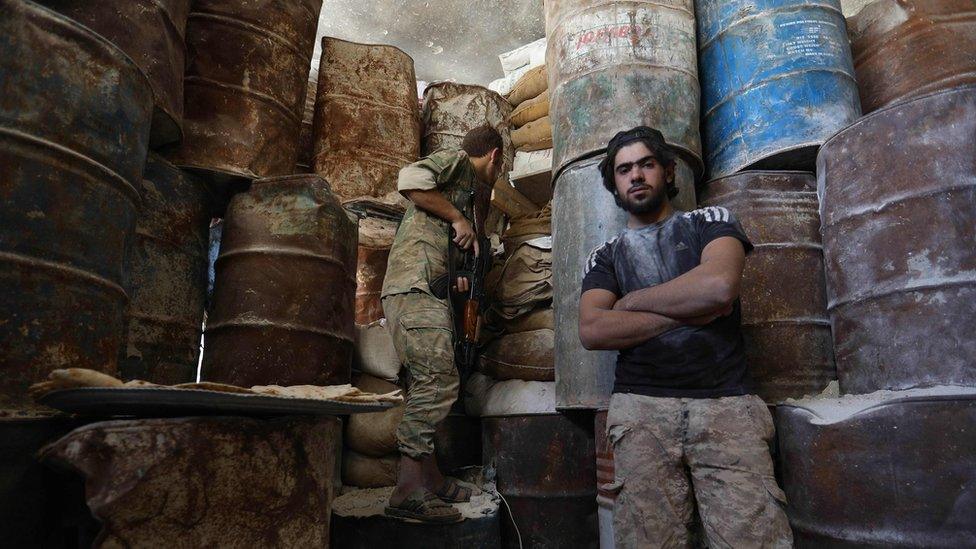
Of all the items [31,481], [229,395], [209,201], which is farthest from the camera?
[209,201]

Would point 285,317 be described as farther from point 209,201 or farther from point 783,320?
point 783,320

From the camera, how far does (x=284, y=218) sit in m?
2.76

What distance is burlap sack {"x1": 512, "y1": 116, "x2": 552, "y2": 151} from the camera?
3947 mm

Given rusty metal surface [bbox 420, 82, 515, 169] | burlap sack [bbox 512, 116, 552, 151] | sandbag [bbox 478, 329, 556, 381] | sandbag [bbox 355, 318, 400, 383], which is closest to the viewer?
sandbag [bbox 478, 329, 556, 381]

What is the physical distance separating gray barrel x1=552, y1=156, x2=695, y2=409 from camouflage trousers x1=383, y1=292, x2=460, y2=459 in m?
0.52

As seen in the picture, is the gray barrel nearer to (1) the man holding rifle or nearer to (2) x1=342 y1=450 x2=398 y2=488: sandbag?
(1) the man holding rifle

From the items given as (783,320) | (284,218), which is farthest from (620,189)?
(284,218)

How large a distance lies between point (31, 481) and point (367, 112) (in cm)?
294

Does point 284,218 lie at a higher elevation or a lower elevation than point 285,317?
higher

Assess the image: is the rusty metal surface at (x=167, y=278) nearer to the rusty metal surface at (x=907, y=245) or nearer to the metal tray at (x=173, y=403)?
the metal tray at (x=173, y=403)

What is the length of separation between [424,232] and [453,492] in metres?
1.29

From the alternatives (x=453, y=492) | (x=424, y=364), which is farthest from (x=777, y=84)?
(x=453, y=492)

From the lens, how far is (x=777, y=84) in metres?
2.65

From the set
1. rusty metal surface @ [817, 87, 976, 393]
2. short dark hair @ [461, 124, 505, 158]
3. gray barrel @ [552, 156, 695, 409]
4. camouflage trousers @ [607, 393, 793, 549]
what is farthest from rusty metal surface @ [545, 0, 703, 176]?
camouflage trousers @ [607, 393, 793, 549]
